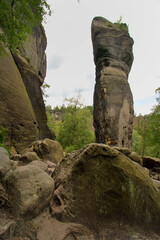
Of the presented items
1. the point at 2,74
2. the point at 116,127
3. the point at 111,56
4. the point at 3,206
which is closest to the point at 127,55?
the point at 111,56

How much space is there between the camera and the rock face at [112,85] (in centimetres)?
806

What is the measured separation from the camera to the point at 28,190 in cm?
176

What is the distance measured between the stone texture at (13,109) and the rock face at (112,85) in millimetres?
4825

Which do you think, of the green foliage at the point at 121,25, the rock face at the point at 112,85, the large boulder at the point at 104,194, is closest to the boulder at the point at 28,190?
the large boulder at the point at 104,194

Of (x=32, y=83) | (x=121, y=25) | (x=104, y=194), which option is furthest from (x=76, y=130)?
(x=104, y=194)

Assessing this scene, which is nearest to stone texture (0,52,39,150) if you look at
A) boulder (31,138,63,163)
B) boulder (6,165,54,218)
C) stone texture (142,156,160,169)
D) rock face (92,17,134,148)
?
boulder (31,138,63,163)

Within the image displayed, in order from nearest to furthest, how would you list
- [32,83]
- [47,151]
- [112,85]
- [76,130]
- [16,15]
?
[16,15] → [47,151] → [112,85] → [32,83] → [76,130]

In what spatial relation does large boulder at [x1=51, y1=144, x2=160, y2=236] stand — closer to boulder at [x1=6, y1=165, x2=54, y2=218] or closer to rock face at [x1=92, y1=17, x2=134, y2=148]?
boulder at [x1=6, y1=165, x2=54, y2=218]

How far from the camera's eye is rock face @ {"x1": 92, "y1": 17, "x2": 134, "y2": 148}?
806 cm

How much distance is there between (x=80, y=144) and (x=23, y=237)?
664 inches

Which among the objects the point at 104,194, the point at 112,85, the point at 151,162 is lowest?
the point at 151,162

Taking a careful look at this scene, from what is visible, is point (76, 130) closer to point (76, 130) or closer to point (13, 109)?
point (76, 130)

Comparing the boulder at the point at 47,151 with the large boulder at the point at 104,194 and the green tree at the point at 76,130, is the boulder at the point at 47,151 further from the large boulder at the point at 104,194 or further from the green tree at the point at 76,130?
the green tree at the point at 76,130

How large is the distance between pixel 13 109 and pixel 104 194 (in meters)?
6.11
